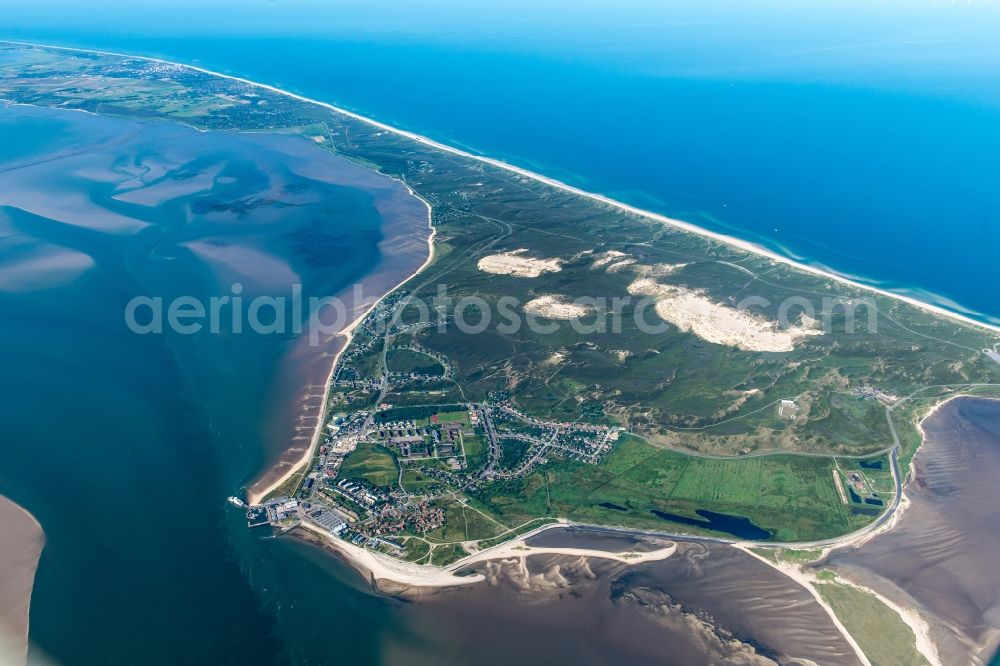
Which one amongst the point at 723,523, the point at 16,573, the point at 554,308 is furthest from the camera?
the point at 554,308

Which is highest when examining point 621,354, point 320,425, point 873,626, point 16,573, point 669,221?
point 669,221

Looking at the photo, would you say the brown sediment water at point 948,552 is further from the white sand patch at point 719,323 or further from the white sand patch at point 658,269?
the white sand patch at point 658,269

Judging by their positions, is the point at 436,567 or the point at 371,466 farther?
the point at 371,466

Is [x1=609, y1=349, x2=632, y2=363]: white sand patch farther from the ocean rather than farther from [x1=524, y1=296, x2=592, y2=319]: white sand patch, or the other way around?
the ocean

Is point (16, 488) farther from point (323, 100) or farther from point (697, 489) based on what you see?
point (323, 100)

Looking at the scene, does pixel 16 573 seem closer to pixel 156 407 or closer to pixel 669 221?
pixel 156 407

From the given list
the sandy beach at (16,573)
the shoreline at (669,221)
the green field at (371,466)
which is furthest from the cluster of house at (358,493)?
the shoreline at (669,221)

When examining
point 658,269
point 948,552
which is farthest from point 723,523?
point 658,269

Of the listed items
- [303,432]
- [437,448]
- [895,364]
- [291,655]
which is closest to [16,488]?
[303,432]
